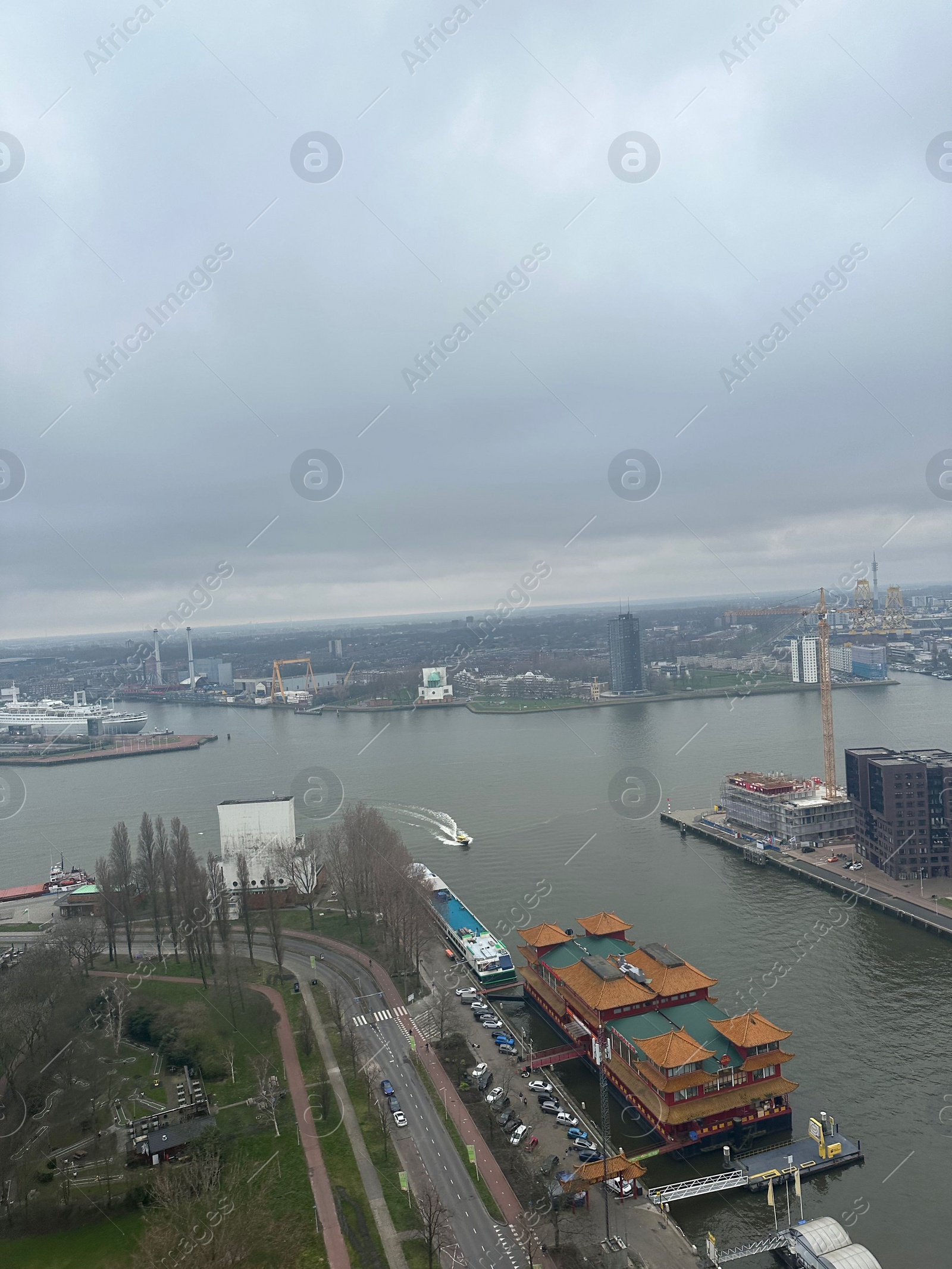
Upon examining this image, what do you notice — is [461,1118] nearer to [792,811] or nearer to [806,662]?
[792,811]

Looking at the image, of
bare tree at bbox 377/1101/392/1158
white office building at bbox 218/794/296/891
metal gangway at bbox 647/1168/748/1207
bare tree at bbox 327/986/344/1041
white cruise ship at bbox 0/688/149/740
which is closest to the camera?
metal gangway at bbox 647/1168/748/1207

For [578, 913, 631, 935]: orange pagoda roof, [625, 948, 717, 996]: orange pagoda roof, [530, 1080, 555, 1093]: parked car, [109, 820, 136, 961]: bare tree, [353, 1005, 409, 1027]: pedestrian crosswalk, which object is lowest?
[530, 1080, 555, 1093]: parked car

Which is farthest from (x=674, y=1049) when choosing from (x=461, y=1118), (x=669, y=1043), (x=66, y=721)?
(x=66, y=721)

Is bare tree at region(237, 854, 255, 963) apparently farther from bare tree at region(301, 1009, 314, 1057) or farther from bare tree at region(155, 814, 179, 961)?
bare tree at region(301, 1009, 314, 1057)

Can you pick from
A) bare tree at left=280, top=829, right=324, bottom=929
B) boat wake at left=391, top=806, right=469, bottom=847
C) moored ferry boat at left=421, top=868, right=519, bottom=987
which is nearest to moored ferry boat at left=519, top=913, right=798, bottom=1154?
moored ferry boat at left=421, top=868, right=519, bottom=987

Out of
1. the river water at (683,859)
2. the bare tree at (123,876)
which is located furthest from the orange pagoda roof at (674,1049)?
the bare tree at (123,876)

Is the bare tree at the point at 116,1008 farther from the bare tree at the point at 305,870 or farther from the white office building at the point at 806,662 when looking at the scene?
the white office building at the point at 806,662
